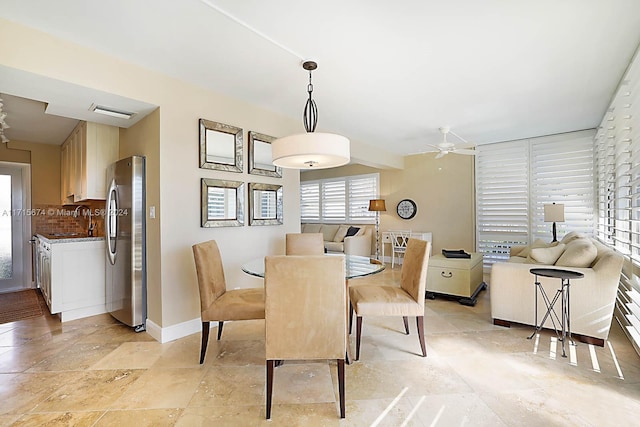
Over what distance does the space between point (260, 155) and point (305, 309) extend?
2213mm

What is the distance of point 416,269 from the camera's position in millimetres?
2535

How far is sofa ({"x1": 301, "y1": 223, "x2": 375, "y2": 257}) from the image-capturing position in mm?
6498

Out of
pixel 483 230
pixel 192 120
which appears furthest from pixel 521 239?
pixel 192 120

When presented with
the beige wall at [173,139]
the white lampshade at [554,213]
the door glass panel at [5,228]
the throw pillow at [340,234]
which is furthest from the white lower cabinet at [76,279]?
the white lampshade at [554,213]

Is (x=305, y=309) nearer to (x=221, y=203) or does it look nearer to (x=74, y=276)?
(x=221, y=203)

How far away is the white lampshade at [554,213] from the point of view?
4.36 m

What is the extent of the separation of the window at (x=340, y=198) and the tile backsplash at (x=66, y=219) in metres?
4.91

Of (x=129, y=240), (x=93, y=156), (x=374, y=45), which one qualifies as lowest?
(x=129, y=240)

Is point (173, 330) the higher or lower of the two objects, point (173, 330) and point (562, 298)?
the lower

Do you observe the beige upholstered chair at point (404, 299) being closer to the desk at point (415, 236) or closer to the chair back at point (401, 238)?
the desk at point (415, 236)

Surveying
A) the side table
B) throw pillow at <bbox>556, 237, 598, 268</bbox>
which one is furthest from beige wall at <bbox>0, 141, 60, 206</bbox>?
throw pillow at <bbox>556, 237, 598, 268</bbox>

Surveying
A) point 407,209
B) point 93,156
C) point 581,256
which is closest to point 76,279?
point 93,156

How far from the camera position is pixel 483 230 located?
5652mm

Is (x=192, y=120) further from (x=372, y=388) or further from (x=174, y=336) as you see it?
(x=372, y=388)
